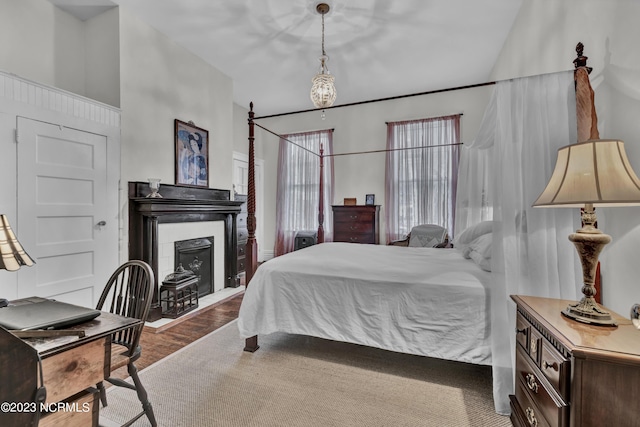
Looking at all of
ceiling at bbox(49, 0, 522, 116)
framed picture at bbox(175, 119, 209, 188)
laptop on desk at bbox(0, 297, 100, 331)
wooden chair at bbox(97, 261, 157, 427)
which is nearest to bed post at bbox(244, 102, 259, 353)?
wooden chair at bbox(97, 261, 157, 427)

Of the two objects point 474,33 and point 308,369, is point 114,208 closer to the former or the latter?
point 308,369

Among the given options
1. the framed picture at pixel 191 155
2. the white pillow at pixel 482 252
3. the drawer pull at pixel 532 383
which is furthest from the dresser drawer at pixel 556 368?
the framed picture at pixel 191 155

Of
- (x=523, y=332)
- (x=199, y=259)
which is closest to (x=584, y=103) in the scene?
(x=523, y=332)

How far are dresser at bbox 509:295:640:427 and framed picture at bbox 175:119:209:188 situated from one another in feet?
12.5

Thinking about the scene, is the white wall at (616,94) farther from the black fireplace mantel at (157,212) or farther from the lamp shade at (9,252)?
the black fireplace mantel at (157,212)

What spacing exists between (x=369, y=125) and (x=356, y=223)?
6.21ft

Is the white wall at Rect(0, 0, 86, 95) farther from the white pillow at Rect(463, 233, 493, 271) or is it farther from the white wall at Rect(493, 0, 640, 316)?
the white wall at Rect(493, 0, 640, 316)

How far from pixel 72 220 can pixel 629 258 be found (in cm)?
402

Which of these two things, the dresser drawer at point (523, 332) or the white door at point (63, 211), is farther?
the white door at point (63, 211)

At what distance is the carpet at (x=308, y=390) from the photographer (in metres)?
1.70

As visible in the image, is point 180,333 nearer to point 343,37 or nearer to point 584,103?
point 584,103

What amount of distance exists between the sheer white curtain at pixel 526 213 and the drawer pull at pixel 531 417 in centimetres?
36

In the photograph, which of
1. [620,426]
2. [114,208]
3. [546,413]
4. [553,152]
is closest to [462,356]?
[546,413]

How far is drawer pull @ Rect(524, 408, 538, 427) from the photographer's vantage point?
1.29 m
